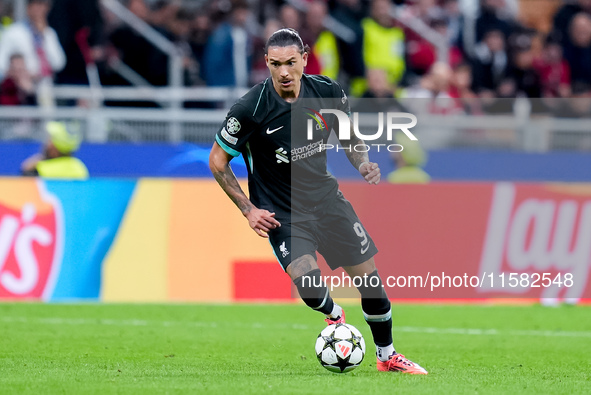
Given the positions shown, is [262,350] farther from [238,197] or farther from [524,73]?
[524,73]

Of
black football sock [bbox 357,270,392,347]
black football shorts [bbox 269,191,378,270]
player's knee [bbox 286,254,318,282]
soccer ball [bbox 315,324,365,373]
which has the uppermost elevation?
black football shorts [bbox 269,191,378,270]

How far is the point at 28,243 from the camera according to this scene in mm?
12445

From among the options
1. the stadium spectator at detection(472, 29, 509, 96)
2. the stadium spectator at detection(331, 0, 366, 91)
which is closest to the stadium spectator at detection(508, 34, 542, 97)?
the stadium spectator at detection(472, 29, 509, 96)

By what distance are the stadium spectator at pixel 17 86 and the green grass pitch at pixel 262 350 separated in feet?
12.7

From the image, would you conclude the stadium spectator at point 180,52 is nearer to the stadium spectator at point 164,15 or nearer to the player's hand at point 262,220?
the stadium spectator at point 164,15

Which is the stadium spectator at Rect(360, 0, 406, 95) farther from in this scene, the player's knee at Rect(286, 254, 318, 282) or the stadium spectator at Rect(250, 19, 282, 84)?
the player's knee at Rect(286, 254, 318, 282)

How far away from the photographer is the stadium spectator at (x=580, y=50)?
1717 centimetres

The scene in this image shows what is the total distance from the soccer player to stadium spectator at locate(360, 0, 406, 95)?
889 centimetres

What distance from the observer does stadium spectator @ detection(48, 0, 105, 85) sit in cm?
1552

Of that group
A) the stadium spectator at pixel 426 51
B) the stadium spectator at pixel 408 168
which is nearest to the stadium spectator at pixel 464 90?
the stadium spectator at pixel 426 51

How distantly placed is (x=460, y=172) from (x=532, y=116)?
4.46 ft

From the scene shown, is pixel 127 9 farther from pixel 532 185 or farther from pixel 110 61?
pixel 532 185

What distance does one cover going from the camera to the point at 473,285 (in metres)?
13.0

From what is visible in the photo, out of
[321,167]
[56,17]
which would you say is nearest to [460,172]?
[56,17]
